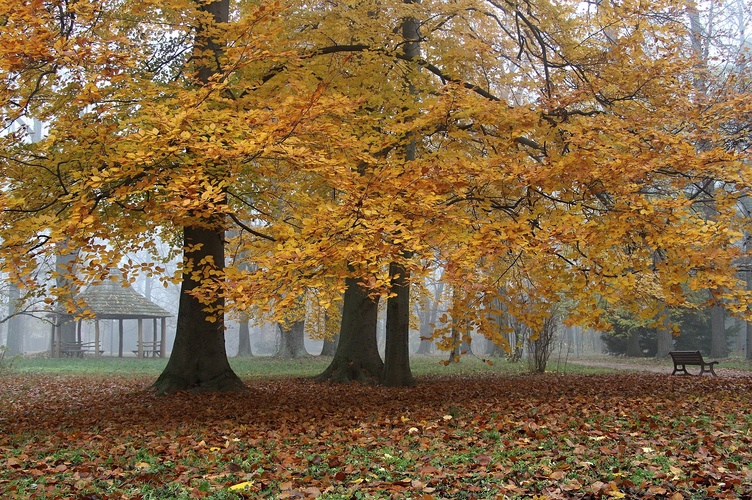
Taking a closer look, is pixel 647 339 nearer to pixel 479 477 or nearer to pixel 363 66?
pixel 363 66

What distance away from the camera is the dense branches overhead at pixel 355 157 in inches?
249

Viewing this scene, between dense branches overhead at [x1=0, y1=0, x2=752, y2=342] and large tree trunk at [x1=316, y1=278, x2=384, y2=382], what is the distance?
3.64 m

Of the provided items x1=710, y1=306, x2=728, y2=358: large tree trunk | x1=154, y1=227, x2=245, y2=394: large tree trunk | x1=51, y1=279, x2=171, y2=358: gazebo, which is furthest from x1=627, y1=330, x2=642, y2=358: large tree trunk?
x1=154, y1=227, x2=245, y2=394: large tree trunk

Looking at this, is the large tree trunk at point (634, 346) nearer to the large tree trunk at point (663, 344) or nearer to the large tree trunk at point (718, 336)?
the large tree trunk at point (663, 344)

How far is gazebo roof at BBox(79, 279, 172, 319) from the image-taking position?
28.4 metres

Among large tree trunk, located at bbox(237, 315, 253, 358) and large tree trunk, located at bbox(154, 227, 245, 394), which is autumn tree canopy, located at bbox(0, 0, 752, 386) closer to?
large tree trunk, located at bbox(154, 227, 245, 394)

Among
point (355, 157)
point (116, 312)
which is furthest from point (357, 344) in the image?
point (116, 312)

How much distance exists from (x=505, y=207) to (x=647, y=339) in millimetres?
21018

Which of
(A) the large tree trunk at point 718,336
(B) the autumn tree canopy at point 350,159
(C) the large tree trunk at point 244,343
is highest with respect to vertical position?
(B) the autumn tree canopy at point 350,159

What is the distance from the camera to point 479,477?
422cm

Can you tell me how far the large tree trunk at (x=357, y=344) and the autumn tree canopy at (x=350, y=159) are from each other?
3636 mm

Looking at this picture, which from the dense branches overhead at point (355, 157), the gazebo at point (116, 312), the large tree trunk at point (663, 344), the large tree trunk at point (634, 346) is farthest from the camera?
the gazebo at point (116, 312)

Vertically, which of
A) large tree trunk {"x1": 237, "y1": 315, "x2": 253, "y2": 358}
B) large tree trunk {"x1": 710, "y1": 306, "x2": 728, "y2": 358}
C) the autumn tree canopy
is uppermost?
the autumn tree canopy

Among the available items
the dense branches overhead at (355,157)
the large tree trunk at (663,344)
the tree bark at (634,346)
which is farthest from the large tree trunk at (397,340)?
the tree bark at (634,346)
